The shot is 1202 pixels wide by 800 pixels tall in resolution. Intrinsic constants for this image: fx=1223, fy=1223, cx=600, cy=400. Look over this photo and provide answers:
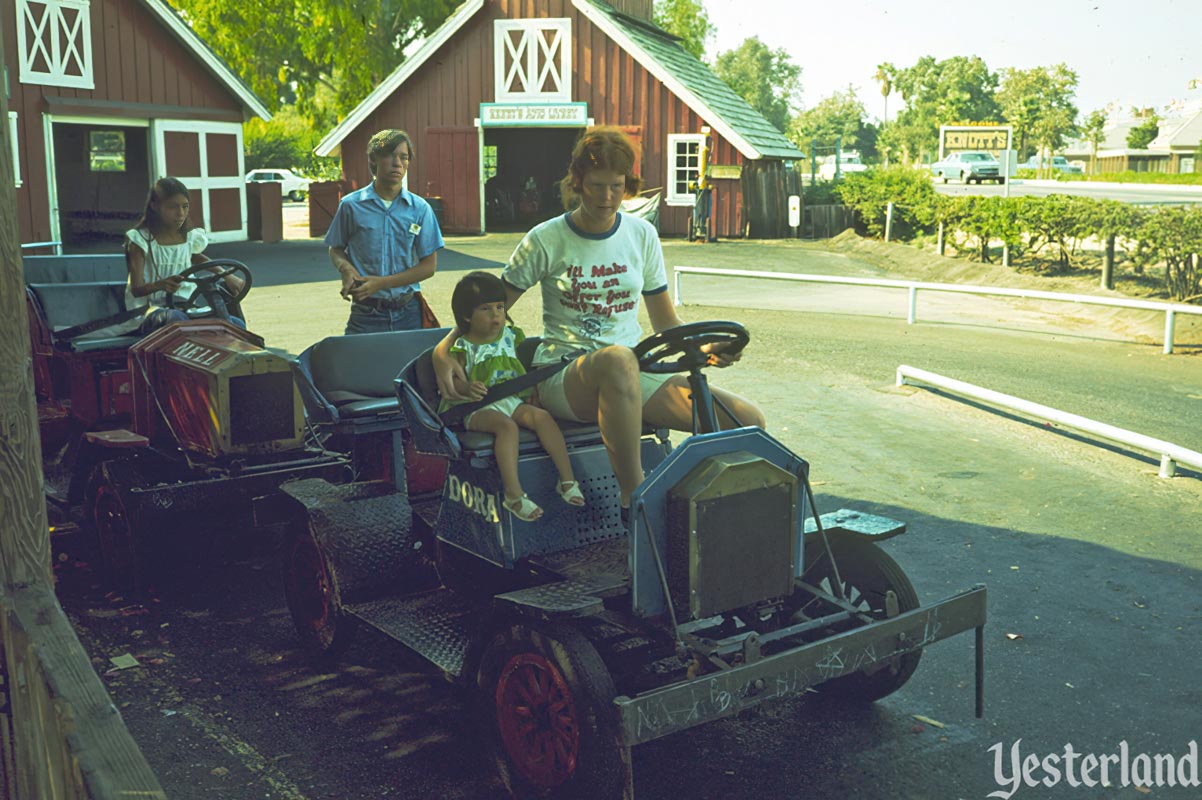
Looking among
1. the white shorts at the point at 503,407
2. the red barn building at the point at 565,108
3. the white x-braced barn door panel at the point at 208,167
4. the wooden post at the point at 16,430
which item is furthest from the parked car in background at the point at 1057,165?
the wooden post at the point at 16,430

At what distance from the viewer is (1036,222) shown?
21125 millimetres

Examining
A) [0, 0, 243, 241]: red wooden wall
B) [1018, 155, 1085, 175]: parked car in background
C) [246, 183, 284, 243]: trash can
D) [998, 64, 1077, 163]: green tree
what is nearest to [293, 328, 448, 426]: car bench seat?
[0, 0, 243, 241]: red wooden wall

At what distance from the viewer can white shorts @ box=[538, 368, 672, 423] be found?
4.46m

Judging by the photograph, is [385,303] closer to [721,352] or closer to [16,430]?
[721,352]

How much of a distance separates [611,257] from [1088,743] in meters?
2.46

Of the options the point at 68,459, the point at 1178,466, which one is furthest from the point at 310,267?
the point at 1178,466

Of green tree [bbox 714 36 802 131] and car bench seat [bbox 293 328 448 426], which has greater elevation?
green tree [bbox 714 36 802 131]

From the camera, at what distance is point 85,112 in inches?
948

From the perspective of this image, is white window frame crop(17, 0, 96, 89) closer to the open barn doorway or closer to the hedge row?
the open barn doorway

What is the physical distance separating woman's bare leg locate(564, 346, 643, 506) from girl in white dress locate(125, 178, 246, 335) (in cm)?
320

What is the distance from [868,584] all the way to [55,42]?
2359cm

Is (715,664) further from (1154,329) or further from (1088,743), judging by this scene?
(1154,329)

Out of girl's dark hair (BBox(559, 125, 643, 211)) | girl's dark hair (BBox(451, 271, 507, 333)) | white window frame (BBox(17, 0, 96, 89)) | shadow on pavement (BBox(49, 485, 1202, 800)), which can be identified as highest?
white window frame (BBox(17, 0, 96, 89))

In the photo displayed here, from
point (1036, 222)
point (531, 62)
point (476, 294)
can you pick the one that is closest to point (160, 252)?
point (476, 294)
